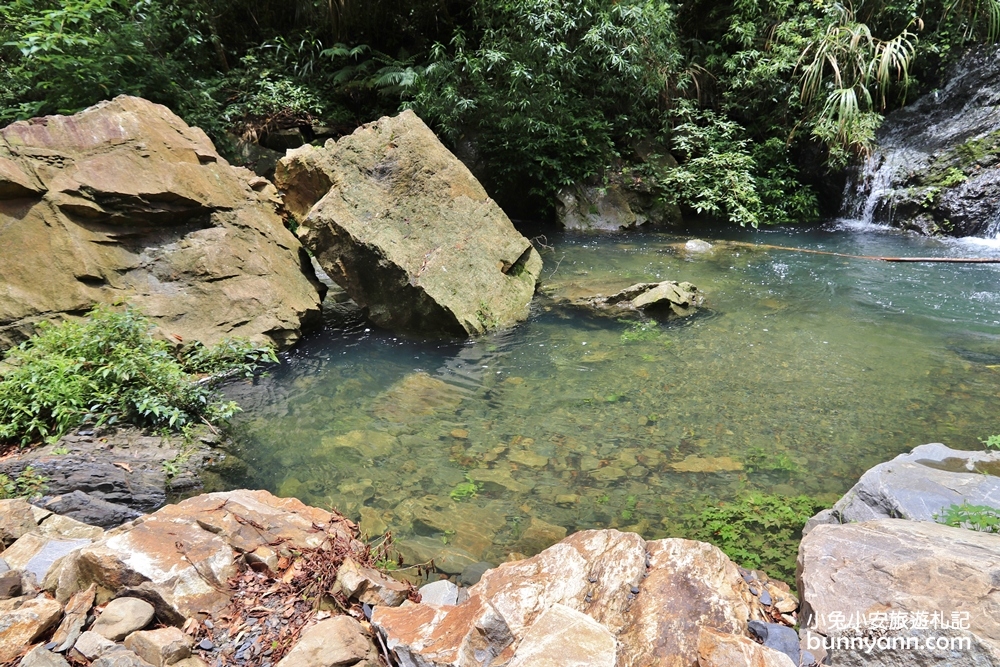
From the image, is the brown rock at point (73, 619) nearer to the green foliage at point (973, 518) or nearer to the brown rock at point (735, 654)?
the brown rock at point (735, 654)

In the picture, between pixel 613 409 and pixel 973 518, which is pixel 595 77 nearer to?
pixel 613 409

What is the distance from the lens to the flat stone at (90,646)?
1.97 meters

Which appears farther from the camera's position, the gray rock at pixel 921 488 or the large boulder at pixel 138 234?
the large boulder at pixel 138 234

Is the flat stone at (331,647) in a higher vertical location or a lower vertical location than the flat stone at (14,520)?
higher

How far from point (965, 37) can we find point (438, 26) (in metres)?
10.5

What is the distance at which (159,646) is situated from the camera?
6.55 ft

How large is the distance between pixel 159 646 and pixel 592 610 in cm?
165

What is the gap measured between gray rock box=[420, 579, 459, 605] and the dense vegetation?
9010 mm

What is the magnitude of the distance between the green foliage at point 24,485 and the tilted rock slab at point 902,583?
12.9 ft

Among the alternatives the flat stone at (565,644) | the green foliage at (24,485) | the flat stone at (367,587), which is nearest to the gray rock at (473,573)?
the flat stone at (367,587)

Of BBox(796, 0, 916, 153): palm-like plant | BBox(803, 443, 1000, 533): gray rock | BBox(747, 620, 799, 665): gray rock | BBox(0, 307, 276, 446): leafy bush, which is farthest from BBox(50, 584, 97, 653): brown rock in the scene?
BBox(796, 0, 916, 153): palm-like plant

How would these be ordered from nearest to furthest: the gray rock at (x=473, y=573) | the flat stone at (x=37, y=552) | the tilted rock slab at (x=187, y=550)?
the tilted rock slab at (x=187, y=550), the flat stone at (x=37, y=552), the gray rock at (x=473, y=573)

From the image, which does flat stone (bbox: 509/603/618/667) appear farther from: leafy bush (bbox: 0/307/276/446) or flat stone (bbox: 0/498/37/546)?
leafy bush (bbox: 0/307/276/446)

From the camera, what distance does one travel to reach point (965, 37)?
10516mm
